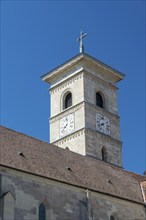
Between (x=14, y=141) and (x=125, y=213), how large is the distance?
6.99 m

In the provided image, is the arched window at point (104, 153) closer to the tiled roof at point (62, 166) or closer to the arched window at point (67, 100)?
the arched window at point (67, 100)

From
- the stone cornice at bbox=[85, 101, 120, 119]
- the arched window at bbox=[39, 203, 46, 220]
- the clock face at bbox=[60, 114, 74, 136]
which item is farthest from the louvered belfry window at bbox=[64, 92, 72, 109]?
the arched window at bbox=[39, 203, 46, 220]

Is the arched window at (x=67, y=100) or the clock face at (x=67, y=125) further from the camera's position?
the arched window at (x=67, y=100)

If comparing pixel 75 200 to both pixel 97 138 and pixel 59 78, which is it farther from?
pixel 59 78

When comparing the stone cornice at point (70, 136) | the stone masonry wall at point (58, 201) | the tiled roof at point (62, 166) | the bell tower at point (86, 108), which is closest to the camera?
the stone masonry wall at point (58, 201)

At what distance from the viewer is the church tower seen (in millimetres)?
37312

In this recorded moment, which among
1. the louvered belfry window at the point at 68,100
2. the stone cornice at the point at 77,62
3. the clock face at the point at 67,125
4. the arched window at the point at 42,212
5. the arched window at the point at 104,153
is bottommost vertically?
the arched window at the point at 42,212

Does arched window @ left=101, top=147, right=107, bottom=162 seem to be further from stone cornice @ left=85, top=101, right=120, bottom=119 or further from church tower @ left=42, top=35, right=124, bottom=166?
stone cornice @ left=85, top=101, right=120, bottom=119

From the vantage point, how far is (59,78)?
41406 millimetres

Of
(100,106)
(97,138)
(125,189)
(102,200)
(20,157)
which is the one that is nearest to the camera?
(20,157)

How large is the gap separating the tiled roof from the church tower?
6297 mm

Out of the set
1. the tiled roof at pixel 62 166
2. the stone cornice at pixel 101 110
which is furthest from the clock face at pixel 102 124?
the tiled roof at pixel 62 166

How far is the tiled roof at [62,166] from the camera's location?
923 inches

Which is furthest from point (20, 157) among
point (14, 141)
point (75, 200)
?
point (75, 200)
